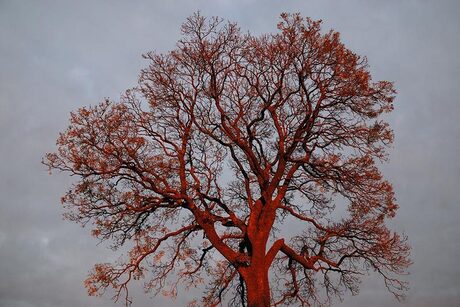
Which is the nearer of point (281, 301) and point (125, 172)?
point (125, 172)

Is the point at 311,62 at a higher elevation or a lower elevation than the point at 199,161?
higher

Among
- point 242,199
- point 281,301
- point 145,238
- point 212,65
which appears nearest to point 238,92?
point 212,65

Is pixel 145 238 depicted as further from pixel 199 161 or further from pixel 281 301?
pixel 281 301

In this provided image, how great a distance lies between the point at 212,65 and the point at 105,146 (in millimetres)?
5608

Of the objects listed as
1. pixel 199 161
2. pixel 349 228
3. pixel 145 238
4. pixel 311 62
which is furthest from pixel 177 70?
pixel 349 228

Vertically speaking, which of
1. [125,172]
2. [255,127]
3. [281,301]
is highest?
[255,127]

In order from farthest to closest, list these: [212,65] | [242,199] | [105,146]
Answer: [242,199], [212,65], [105,146]

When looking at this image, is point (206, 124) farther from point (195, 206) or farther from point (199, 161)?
point (195, 206)

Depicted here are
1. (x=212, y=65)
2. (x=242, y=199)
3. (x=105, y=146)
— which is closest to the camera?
(x=105, y=146)

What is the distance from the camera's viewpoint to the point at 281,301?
844 inches

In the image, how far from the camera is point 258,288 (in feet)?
59.4

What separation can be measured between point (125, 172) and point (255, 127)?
19.4 feet

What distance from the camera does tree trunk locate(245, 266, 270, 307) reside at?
17.8 m

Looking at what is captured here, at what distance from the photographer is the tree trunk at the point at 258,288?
1783cm
